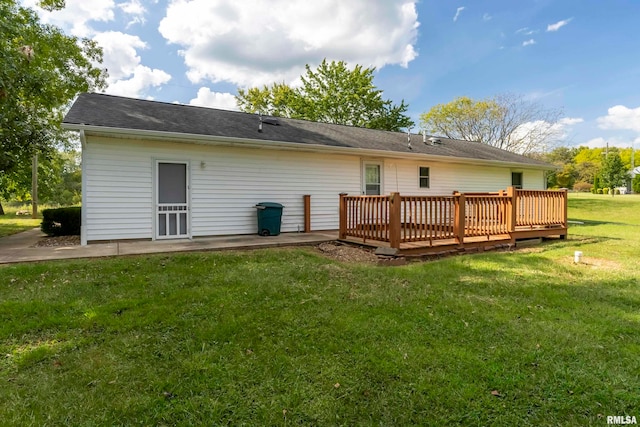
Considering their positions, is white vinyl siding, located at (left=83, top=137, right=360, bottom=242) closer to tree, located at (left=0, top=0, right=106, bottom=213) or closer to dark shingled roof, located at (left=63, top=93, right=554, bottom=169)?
dark shingled roof, located at (left=63, top=93, right=554, bottom=169)

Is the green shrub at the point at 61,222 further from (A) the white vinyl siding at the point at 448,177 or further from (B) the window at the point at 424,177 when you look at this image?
(B) the window at the point at 424,177

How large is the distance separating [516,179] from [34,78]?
59.3 feet

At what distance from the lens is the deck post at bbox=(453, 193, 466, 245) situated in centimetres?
695

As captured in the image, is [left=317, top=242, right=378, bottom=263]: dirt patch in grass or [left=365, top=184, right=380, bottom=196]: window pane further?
[left=365, top=184, right=380, bottom=196]: window pane

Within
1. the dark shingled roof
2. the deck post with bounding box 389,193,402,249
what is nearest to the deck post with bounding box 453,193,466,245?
the deck post with bounding box 389,193,402,249

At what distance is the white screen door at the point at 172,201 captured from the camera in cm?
780

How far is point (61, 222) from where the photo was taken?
9.13 m

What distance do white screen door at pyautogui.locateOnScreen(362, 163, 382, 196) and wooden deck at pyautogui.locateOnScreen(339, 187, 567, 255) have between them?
3166 millimetres

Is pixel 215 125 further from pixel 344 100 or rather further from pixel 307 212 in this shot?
pixel 344 100

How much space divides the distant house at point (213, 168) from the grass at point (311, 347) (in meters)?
2.71

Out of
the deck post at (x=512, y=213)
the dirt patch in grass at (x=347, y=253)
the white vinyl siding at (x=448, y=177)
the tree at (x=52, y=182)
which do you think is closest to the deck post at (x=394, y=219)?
the dirt patch in grass at (x=347, y=253)

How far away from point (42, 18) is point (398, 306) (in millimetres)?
20185

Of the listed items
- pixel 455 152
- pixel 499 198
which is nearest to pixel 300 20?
pixel 455 152

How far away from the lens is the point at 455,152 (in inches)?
518
